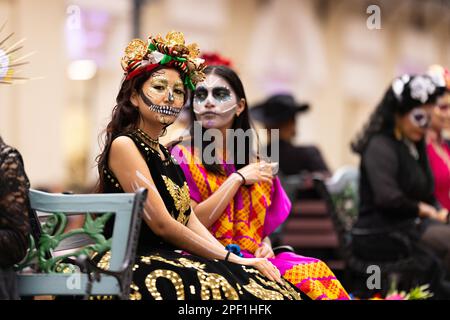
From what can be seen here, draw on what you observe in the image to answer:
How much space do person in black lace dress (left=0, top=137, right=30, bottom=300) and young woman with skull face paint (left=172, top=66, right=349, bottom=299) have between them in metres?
1.41

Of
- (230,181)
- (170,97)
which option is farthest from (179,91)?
(230,181)

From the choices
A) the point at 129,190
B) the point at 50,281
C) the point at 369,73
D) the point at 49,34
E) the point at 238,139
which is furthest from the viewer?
the point at 369,73

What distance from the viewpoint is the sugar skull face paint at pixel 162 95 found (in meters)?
4.78

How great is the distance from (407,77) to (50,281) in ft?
13.2

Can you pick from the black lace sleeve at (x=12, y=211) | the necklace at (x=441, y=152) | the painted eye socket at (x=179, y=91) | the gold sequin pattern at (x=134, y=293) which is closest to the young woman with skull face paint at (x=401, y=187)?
the necklace at (x=441, y=152)

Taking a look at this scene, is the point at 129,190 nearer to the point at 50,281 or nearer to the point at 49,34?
the point at 50,281

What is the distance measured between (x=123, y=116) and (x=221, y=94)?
0.91 m

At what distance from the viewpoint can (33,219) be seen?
448 centimetres

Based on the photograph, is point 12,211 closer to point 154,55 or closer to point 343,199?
point 154,55

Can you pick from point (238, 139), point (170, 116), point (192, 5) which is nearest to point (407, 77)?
point (238, 139)

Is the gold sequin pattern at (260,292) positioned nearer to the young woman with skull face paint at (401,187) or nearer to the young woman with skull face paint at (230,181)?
the young woman with skull face paint at (230,181)

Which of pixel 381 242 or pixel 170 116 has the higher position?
pixel 170 116

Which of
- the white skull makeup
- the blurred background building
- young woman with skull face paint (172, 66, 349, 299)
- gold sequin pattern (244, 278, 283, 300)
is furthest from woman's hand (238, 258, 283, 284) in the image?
the blurred background building

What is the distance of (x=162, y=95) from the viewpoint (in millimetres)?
4781
